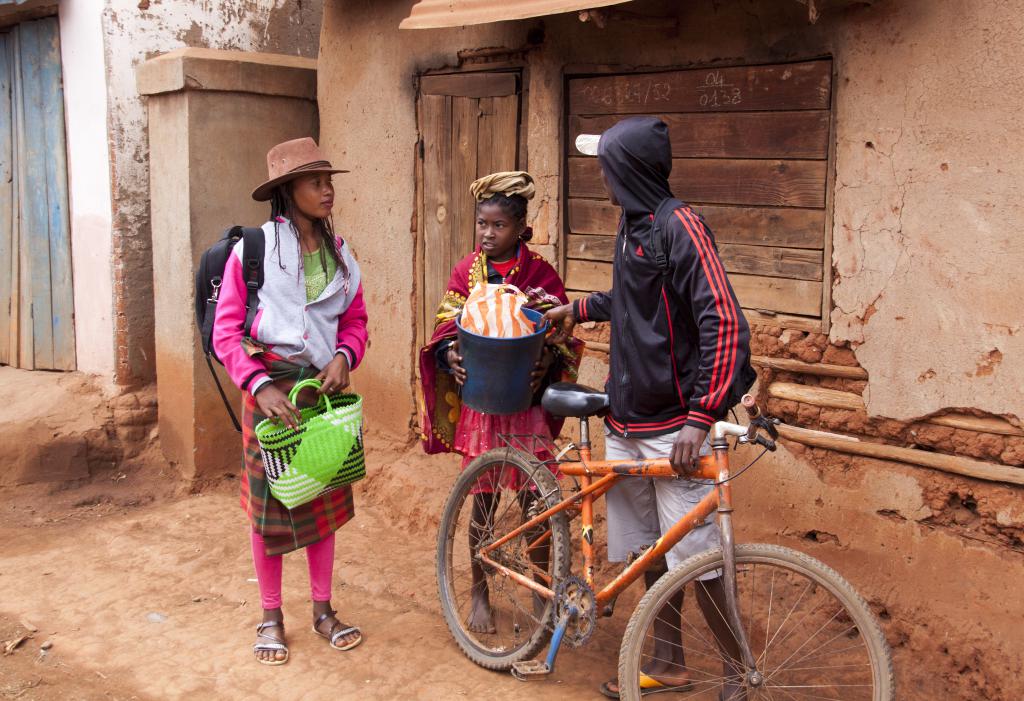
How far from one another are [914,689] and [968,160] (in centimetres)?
194

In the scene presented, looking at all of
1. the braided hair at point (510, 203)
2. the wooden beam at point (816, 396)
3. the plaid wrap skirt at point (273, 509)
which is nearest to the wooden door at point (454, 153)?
the braided hair at point (510, 203)

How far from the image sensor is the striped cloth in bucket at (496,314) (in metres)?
3.76

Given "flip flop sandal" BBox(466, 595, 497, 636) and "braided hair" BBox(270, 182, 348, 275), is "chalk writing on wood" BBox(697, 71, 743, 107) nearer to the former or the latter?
"braided hair" BBox(270, 182, 348, 275)

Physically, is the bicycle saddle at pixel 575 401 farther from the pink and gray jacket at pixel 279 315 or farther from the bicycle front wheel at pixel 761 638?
the pink and gray jacket at pixel 279 315

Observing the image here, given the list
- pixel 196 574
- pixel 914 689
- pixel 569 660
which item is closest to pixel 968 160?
pixel 914 689

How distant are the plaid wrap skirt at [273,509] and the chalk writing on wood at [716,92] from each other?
6.86 ft

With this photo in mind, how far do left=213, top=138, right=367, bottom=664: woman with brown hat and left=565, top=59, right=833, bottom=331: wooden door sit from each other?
157cm

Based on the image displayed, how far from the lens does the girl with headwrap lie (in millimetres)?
3914

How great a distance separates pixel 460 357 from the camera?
3.93m

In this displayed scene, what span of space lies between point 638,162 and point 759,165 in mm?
1305

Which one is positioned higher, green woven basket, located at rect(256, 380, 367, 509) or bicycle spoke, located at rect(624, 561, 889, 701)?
green woven basket, located at rect(256, 380, 367, 509)

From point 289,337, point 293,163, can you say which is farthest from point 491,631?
point 293,163

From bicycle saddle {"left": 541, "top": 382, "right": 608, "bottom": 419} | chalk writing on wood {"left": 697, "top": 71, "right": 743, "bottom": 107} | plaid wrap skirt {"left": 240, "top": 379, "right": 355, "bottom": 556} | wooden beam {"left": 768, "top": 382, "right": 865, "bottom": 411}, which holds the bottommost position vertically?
plaid wrap skirt {"left": 240, "top": 379, "right": 355, "bottom": 556}

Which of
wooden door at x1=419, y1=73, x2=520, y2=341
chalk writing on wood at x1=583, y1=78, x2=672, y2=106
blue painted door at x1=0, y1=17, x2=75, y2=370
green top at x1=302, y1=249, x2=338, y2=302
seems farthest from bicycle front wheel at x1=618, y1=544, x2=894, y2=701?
blue painted door at x1=0, y1=17, x2=75, y2=370
